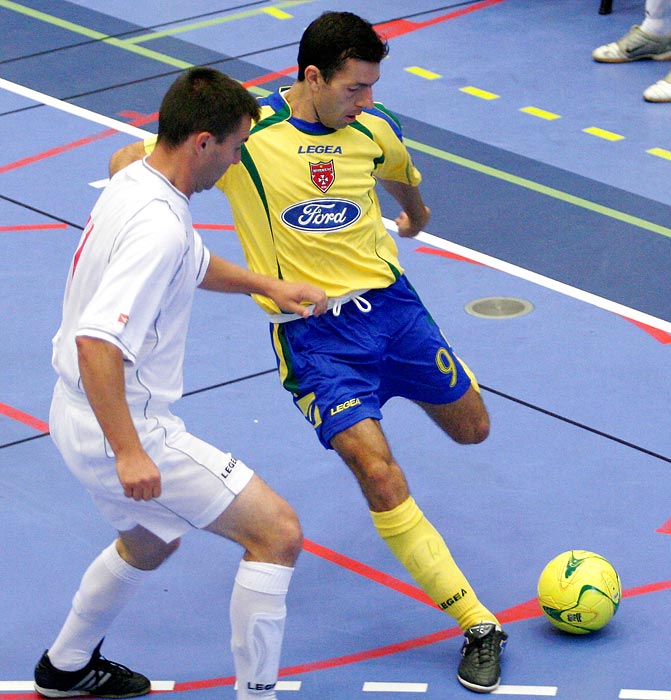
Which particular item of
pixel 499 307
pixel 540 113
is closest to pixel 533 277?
pixel 499 307

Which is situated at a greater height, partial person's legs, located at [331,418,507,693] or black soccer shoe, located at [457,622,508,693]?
partial person's legs, located at [331,418,507,693]

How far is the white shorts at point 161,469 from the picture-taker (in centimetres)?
438

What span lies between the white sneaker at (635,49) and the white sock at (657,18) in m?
0.04

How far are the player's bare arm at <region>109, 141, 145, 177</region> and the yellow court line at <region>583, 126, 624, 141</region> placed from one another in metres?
5.58

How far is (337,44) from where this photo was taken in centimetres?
516

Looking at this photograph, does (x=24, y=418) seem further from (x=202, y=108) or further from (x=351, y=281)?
(x=202, y=108)

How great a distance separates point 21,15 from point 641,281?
22.4ft

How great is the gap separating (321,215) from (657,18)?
6685 millimetres

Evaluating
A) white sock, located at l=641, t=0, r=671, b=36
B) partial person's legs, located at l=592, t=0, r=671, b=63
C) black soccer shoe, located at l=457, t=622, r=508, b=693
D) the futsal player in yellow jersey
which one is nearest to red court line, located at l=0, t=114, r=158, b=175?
partial person's legs, located at l=592, t=0, r=671, b=63

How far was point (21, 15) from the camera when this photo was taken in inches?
501

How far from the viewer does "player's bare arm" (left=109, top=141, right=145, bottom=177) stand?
507cm

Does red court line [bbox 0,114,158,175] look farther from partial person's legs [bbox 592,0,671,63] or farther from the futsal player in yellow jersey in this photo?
the futsal player in yellow jersey

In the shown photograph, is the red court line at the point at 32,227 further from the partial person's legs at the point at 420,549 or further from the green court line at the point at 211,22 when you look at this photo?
the partial person's legs at the point at 420,549

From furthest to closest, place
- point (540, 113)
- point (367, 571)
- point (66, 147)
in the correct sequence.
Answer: point (540, 113)
point (66, 147)
point (367, 571)
